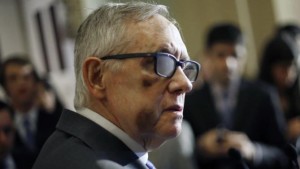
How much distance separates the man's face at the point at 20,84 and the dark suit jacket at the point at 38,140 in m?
0.10

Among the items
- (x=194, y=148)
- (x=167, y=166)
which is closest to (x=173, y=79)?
(x=167, y=166)

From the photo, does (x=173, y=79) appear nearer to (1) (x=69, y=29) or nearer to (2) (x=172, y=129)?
(2) (x=172, y=129)

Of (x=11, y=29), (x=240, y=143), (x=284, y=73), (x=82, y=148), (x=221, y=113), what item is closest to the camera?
(x=82, y=148)

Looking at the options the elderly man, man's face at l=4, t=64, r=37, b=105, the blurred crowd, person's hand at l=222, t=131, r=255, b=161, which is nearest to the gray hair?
the elderly man

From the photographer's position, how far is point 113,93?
1.41 m

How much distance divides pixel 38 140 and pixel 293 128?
47.0 inches

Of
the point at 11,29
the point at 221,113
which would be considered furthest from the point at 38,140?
the point at 11,29

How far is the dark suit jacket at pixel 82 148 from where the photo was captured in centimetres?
123

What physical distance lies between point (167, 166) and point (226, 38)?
0.77 m

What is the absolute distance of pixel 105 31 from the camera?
1396 millimetres

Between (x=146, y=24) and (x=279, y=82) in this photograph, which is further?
(x=279, y=82)

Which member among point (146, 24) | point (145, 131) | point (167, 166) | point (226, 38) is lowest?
point (167, 166)

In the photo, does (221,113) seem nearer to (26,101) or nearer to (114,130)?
(26,101)

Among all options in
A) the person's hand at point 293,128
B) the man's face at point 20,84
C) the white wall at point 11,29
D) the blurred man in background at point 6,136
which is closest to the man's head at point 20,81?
the man's face at point 20,84
